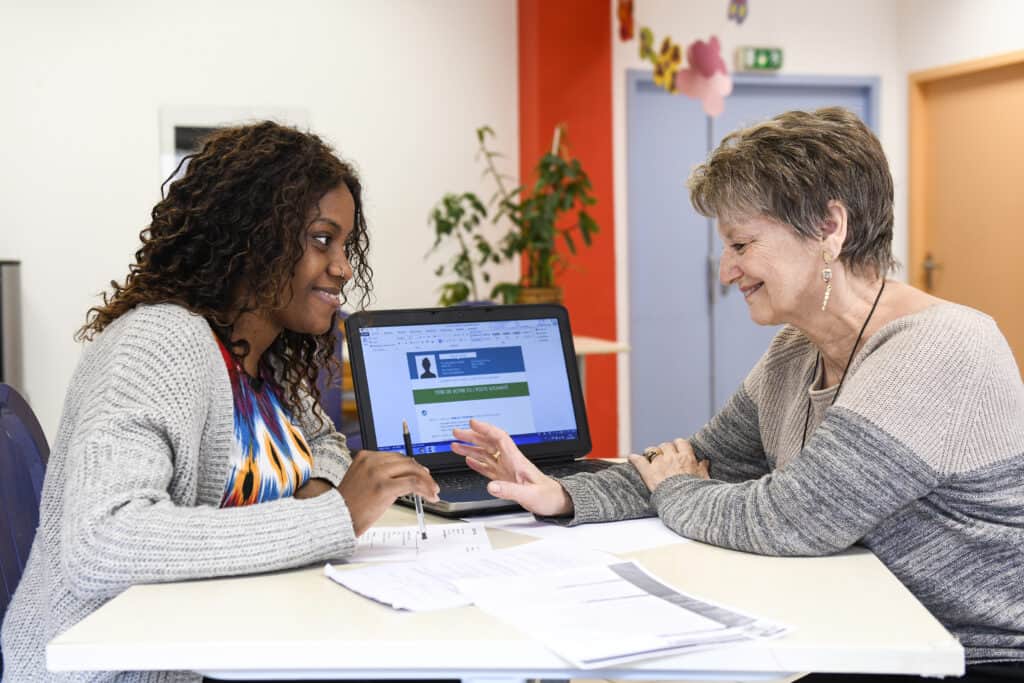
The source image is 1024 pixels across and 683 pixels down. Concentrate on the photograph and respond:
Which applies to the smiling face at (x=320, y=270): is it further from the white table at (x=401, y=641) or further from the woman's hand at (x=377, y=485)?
the white table at (x=401, y=641)

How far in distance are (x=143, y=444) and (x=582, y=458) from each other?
0.93 m

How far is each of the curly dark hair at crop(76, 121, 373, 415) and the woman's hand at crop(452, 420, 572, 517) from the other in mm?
344

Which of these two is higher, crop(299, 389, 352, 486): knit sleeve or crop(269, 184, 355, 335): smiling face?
crop(269, 184, 355, 335): smiling face

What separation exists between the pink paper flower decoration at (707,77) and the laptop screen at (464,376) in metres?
3.35

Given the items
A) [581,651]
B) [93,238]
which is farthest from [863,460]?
[93,238]

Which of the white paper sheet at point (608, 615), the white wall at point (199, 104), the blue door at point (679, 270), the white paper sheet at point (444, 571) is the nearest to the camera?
the white paper sheet at point (608, 615)

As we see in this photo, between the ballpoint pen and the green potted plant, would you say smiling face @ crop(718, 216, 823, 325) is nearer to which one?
the ballpoint pen

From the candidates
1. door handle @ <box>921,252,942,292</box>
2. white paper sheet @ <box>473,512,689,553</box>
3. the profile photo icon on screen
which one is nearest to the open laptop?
the profile photo icon on screen

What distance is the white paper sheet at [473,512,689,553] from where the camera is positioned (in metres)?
1.45

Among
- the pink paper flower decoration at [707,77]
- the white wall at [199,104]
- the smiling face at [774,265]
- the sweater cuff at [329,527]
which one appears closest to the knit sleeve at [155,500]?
the sweater cuff at [329,527]

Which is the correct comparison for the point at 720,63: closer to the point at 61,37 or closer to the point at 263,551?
the point at 61,37

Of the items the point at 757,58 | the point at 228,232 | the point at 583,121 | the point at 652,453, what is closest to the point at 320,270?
the point at 228,232

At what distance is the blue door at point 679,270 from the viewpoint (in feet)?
18.7

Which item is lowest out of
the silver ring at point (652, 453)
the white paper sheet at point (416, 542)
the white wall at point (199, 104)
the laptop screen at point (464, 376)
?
the white paper sheet at point (416, 542)
